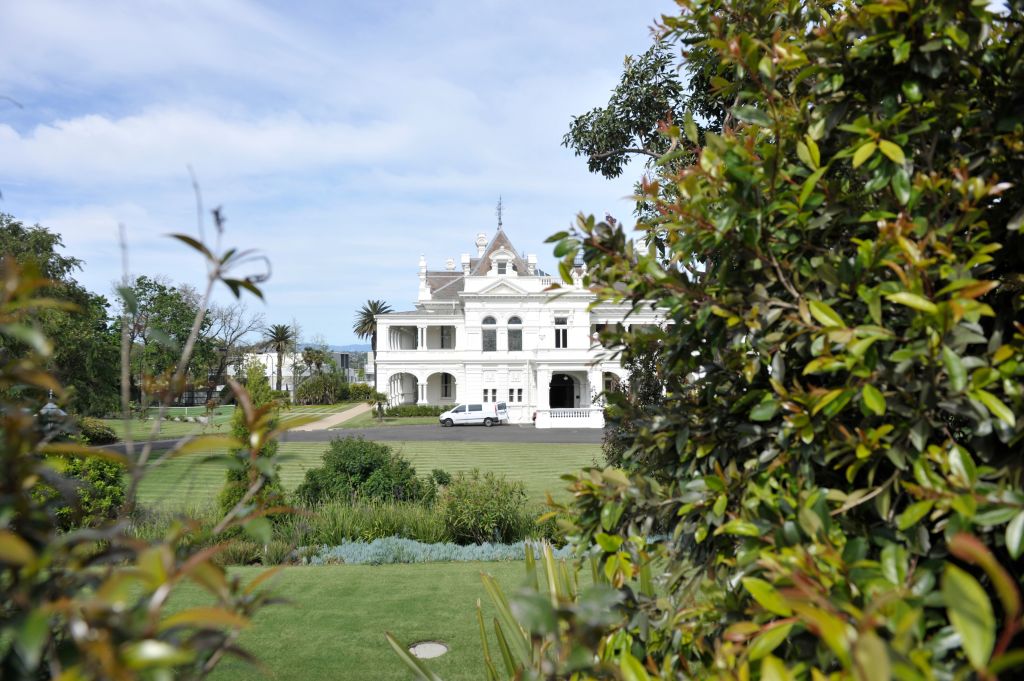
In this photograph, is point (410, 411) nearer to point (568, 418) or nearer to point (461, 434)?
point (568, 418)

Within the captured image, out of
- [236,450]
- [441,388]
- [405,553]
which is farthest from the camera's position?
[441,388]

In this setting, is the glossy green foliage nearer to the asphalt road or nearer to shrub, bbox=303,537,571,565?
shrub, bbox=303,537,571,565

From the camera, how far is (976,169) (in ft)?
6.52

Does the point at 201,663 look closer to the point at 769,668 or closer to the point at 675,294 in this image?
the point at 769,668

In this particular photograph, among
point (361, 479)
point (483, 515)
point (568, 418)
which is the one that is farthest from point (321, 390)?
point (483, 515)

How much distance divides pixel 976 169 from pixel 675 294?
2.93 feet

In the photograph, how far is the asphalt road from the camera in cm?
2898

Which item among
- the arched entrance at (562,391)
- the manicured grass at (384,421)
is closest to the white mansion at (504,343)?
the arched entrance at (562,391)

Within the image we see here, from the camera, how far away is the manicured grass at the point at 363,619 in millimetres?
5504

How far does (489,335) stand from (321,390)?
1795 centimetres

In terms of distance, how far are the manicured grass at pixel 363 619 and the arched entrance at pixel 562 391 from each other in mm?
38436

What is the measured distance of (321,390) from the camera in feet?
181

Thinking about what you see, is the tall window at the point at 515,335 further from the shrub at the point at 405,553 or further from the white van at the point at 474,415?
the shrub at the point at 405,553

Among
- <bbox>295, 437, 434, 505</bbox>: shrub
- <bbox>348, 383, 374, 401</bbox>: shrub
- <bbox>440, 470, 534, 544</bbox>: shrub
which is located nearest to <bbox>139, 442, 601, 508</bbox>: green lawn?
<bbox>295, 437, 434, 505</bbox>: shrub
